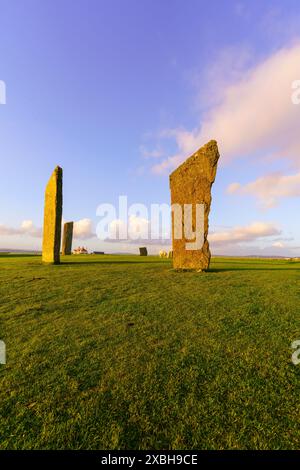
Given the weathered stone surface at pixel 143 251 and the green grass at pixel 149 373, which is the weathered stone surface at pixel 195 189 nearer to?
the green grass at pixel 149 373

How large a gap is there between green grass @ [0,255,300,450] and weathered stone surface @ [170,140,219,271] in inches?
203

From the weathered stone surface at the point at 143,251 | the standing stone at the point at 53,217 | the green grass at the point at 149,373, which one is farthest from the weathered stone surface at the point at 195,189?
the weathered stone surface at the point at 143,251

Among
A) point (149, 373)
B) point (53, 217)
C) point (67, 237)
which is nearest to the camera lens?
point (149, 373)

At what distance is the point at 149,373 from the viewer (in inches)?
176

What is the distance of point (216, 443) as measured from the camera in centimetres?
311

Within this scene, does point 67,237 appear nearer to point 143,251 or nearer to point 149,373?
point 143,251

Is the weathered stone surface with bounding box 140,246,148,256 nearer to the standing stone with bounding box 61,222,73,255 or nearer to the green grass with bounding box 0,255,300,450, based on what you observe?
the standing stone with bounding box 61,222,73,255

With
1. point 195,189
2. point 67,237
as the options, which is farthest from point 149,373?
point 67,237

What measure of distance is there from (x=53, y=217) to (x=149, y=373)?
1456cm

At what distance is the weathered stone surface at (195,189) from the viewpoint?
13.5 m

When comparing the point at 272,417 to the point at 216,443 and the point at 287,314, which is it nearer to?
the point at 216,443
